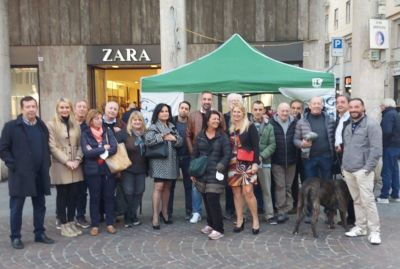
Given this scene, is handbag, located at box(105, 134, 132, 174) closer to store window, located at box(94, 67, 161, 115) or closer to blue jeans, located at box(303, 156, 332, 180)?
blue jeans, located at box(303, 156, 332, 180)

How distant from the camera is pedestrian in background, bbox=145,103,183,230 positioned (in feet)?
20.0

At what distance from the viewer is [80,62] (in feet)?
44.3

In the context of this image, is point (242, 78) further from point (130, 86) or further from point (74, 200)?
point (130, 86)

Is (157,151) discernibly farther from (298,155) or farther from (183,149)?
(298,155)

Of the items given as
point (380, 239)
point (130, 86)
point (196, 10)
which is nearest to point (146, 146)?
point (380, 239)

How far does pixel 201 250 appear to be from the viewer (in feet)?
17.4

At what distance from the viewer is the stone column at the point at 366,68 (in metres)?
9.59

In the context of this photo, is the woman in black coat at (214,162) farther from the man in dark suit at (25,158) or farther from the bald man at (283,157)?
the man in dark suit at (25,158)

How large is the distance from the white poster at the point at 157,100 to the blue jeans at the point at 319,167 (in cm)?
219

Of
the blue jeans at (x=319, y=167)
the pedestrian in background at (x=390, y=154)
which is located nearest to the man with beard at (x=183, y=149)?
the blue jeans at (x=319, y=167)

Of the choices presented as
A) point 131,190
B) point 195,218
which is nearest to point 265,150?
point 195,218

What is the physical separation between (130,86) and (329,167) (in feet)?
32.3

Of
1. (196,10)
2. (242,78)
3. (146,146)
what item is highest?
(196,10)

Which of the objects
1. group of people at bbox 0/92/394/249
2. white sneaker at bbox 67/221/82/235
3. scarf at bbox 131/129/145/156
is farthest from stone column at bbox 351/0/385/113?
white sneaker at bbox 67/221/82/235
